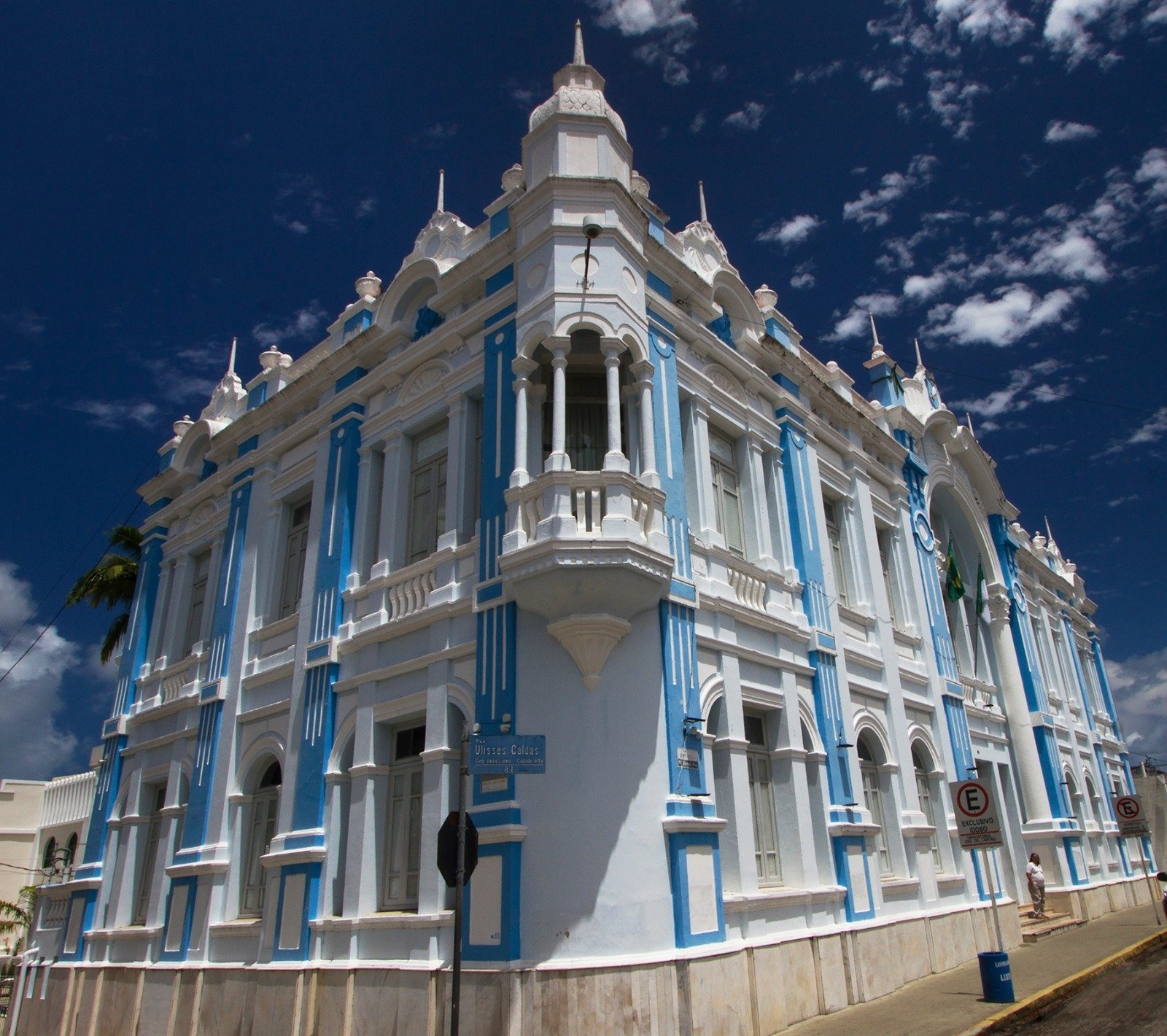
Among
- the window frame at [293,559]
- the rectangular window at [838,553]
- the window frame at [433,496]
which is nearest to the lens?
the window frame at [433,496]

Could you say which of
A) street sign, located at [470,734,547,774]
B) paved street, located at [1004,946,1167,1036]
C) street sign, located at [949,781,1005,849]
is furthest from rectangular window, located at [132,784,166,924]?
paved street, located at [1004,946,1167,1036]

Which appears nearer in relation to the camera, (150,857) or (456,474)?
(456,474)

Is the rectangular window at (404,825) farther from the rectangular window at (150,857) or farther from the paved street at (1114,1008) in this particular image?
the paved street at (1114,1008)

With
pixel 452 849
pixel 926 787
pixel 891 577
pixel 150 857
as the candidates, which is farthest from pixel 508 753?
pixel 891 577

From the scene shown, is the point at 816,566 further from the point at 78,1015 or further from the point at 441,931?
the point at 78,1015

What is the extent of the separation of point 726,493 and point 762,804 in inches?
186

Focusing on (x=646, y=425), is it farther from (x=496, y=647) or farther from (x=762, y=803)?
(x=762, y=803)

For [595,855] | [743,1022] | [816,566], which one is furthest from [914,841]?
[595,855]

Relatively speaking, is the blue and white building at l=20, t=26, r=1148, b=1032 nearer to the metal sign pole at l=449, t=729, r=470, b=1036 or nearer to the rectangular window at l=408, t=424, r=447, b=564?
the rectangular window at l=408, t=424, r=447, b=564

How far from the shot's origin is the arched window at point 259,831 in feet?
46.4

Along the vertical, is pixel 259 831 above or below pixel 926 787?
below

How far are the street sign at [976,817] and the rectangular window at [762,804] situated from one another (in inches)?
103

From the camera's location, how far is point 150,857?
1681 cm

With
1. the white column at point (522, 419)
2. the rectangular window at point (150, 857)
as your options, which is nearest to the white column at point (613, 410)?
the white column at point (522, 419)
